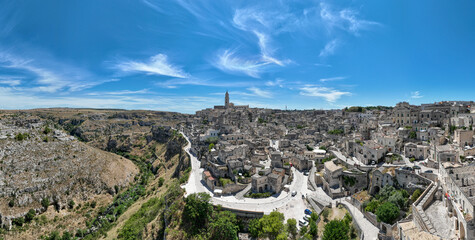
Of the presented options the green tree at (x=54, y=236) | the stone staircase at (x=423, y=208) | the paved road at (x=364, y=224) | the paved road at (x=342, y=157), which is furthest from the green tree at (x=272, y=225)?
the green tree at (x=54, y=236)

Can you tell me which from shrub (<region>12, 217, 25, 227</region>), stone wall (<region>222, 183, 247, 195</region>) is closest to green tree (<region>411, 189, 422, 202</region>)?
stone wall (<region>222, 183, 247, 195</region>)

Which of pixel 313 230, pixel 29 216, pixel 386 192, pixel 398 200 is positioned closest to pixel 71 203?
pixel 29 216

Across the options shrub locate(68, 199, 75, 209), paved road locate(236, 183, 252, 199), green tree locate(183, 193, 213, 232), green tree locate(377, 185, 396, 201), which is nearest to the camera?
green tree locate(377, 185, 396, 201)

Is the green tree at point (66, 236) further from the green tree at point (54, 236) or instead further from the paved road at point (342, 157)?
the paved road at point (342, 157)

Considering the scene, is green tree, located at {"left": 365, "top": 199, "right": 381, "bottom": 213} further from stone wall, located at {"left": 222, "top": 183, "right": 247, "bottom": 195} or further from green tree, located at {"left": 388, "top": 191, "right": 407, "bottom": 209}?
stone wall, located at {"left": 222, "top": 183, "right": 247, "bottom": 195}

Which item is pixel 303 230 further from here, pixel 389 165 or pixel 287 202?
pixel 389 165
